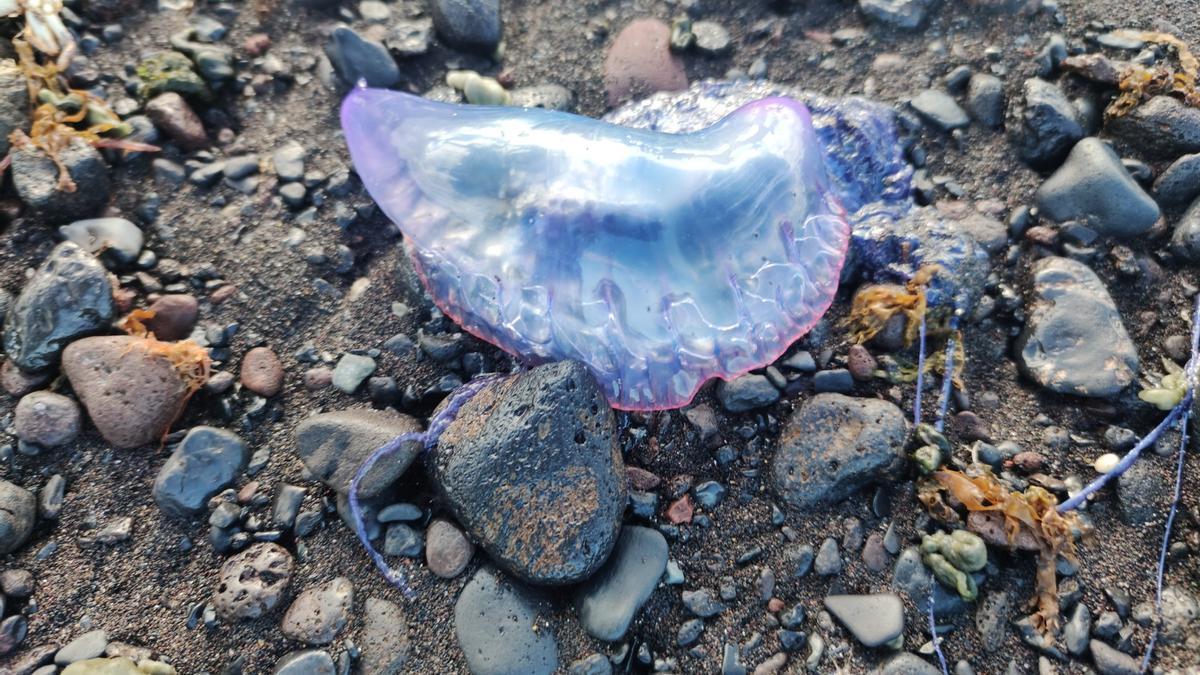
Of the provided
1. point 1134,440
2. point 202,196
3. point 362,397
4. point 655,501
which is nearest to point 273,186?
point 202,196

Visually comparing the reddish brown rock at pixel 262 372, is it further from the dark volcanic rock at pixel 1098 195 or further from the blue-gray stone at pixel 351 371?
the dark volcanic rock at pixel 1098 195

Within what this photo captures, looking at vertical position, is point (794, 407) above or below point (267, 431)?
above

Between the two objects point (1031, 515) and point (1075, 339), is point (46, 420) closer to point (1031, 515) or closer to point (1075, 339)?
point (1031, 515)

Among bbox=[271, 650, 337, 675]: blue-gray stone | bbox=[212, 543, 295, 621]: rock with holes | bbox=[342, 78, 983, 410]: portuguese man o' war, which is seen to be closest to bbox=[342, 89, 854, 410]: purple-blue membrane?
bbox=[342, 78, 983, 410]: portuguese man o' war

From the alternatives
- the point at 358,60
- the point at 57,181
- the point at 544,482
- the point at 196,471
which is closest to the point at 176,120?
the point at 57,181

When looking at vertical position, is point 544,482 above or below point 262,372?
above

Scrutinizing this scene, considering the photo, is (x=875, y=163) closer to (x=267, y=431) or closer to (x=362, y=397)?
(x=362, y=397)

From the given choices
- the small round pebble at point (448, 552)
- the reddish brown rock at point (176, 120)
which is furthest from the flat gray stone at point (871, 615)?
the reddish brown rock at point (176, 120)
